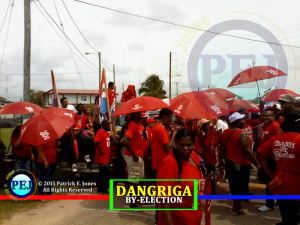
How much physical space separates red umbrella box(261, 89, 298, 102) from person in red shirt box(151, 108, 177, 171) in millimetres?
5131

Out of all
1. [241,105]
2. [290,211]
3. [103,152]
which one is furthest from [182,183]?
[241,105]

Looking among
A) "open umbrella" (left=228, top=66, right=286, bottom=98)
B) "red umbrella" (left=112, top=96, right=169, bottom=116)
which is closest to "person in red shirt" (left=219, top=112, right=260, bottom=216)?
"red umbrella" (left=112, top=96, right=169, bottom=116)

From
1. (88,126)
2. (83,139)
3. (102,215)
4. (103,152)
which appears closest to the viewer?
(102,215)

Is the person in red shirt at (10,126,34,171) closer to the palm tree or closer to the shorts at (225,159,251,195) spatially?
the shorts at (225,159,251,195)

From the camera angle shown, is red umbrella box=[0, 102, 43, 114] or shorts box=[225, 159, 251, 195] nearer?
shorts box=[225, 159, 251, 195]

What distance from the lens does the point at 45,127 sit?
208 inches

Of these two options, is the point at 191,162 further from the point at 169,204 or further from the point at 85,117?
the point at 85,117

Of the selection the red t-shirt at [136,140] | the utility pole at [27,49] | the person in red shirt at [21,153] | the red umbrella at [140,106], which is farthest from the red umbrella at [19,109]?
the utility pole at [27,49]

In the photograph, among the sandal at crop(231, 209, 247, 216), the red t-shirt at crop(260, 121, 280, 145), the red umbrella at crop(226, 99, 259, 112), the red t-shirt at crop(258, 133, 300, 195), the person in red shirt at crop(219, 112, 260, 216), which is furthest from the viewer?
A: the red umbrella at crop(226, 99, 259, 112)

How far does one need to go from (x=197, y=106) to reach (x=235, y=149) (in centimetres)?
107

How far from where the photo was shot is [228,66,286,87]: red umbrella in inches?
296

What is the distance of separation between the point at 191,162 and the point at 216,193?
409 cm

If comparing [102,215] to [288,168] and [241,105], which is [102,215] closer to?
[288,168]

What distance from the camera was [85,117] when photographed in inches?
323
